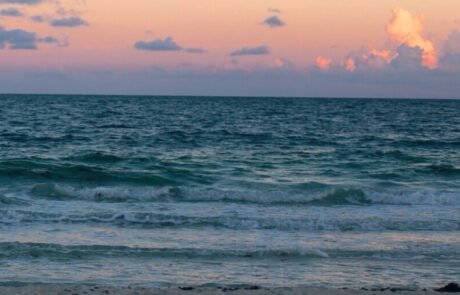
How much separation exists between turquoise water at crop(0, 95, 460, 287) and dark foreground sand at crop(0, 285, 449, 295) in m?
0.89

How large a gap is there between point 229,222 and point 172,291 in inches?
240

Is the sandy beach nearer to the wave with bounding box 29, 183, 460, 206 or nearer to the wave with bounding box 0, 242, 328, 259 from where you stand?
the wave with bounding box 0, 242, 328, 259

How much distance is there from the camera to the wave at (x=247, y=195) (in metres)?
20.8

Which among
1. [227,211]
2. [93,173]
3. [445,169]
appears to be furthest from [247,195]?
[445,169]

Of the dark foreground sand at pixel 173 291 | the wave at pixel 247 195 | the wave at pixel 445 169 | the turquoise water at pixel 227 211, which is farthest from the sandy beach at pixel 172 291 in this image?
the wave at pixel 445 169

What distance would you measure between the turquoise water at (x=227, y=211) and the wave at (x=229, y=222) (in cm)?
Answer: 5

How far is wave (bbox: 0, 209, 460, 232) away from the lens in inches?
649

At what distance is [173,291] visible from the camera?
35.1 feet

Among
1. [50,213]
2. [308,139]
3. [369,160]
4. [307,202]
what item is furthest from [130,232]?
[308,139]

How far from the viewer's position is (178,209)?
62.3ft

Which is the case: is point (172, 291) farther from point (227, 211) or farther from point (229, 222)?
point (227, 211)

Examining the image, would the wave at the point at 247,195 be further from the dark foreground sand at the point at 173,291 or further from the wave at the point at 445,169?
the dark foreground sand at the point at 173,291

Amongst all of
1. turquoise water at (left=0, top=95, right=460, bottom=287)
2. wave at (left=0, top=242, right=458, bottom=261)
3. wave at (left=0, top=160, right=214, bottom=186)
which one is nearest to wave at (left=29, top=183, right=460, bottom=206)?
turquoise water at (left=0, top=95, right=460, bottom=287)

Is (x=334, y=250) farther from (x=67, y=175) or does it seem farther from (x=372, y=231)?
(x=67, y=175)
